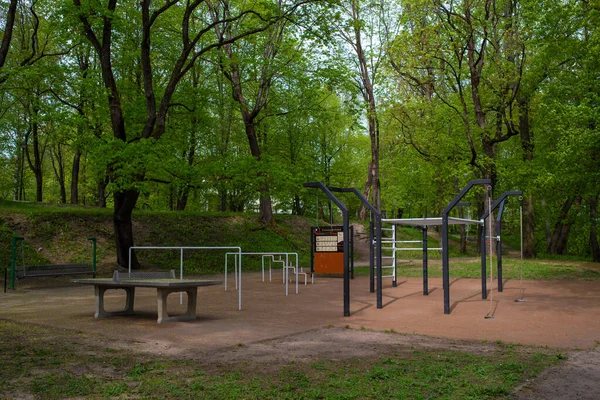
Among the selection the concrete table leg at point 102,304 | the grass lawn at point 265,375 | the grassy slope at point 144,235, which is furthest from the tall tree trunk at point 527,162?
the grass lawn at point 265,375

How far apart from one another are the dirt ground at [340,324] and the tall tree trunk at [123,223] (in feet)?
15.3

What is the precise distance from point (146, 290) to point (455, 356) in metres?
9.82

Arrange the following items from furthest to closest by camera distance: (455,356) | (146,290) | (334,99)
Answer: (334,99) → (146,290) → (455,356)

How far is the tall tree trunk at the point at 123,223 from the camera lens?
18.0 meters

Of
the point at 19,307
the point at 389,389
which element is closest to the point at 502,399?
the point at 389,389

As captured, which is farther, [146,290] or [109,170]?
[109,170]

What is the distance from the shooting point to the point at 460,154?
25.7 metres

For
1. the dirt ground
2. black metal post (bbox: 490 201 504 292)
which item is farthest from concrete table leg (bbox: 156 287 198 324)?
black metal post (bbox: 490 201 504 292)

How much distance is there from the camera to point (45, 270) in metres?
14.3

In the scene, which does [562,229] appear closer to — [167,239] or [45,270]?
[167,239]

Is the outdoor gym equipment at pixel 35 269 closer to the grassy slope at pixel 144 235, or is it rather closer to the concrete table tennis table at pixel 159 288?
the grassy slope at pixel 144 235

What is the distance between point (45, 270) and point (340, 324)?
951 centimetres

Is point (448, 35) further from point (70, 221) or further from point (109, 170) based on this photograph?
point (70, 221)

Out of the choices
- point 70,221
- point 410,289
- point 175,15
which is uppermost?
point 175,15
